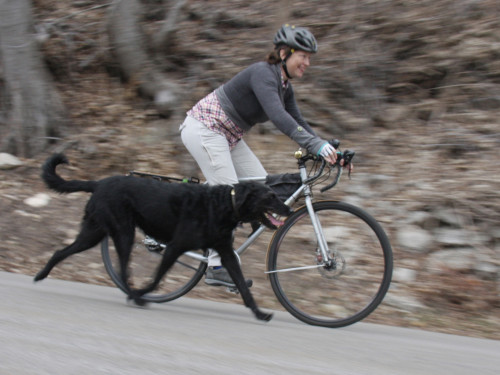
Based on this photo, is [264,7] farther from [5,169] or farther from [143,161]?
[5,169]

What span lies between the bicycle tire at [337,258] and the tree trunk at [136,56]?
4.82 metres

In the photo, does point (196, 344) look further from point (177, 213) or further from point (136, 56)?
point (136, 56)

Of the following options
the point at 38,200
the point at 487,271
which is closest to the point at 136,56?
the point at 38,200

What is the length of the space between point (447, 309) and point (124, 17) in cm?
674

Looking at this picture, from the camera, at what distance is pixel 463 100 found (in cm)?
770

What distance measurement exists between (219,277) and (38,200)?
3706 millimetres

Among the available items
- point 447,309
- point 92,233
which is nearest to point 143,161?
point 92,233

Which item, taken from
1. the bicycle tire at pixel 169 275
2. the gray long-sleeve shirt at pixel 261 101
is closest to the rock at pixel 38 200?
the bicycle tire at pixel 169 275

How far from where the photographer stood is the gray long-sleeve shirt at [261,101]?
4082mm

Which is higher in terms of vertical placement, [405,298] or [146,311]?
[146,311]

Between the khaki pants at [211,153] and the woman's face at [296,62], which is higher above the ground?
the woman's face at [296,62]

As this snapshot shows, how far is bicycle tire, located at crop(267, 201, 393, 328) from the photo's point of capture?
13.8 ft

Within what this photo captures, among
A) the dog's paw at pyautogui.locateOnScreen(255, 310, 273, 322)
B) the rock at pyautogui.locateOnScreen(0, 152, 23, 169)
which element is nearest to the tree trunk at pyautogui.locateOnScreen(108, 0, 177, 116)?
the rock at pyautogui.locateOnScreen(0, 152, 23, 169)

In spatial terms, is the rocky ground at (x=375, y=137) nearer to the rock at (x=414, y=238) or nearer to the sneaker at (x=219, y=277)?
the rock at (x=414, y=238)
